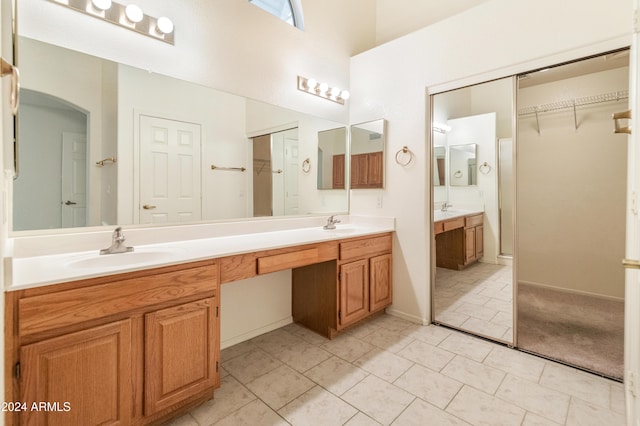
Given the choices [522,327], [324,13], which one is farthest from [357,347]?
[324,13]

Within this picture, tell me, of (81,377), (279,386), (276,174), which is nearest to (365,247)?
(276,174)

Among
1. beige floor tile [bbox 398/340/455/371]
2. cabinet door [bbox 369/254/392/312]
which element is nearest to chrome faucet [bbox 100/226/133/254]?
cabinet door [bbox 369/254/392/312]

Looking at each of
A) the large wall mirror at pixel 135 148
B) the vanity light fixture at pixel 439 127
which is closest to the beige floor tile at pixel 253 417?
the large wall mirror at pixel 135 148

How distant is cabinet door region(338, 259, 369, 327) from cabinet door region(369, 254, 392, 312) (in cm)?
7

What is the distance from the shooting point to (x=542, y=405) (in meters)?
1.57

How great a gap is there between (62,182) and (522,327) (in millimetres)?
3159

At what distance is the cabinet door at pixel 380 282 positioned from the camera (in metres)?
2.53

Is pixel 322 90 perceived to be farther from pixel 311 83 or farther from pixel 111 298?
pixel 111 298

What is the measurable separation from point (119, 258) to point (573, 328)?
317cm

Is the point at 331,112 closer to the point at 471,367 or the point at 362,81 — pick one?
the point at 362,81

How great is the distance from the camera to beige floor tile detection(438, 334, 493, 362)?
2.08 m

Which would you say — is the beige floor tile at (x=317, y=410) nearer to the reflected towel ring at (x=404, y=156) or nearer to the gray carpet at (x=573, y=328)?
the gray carpet at (x=573, y=328)

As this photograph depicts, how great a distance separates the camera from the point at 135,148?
5.83ft

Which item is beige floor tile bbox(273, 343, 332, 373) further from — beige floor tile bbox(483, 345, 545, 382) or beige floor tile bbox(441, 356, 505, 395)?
beige floor tile bbox(483, 345, 545, 382)
